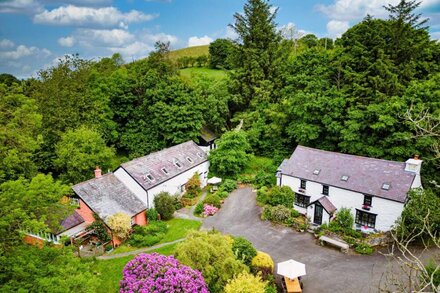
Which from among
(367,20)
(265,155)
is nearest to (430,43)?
(367,20)

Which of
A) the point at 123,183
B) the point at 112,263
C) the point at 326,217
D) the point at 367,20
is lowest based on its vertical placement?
the point at 112,263

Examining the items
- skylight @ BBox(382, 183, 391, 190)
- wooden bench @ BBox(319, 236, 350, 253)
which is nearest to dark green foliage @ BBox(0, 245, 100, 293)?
wooden bench @ BBox(319, 236, 350, 253)

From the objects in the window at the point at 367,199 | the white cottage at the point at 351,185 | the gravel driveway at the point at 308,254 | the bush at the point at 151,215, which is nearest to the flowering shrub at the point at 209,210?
the gravel driveway at the point at 308,254

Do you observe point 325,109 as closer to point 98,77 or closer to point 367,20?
point 367,20

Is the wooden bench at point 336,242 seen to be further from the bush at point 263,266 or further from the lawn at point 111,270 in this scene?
the lawn at point 111,270

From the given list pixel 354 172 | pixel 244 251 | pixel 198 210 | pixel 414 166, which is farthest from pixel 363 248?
pixel 198 210

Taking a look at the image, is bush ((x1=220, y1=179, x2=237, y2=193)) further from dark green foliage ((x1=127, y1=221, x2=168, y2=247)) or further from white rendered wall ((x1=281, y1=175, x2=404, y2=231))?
dark green foliage ((x1=127, y1=221, x2=168, y2=247))
